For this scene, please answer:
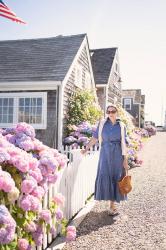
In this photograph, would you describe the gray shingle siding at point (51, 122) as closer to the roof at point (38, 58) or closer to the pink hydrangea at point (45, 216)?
the roof at point (38, 58)

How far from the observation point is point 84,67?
1888 centimetres

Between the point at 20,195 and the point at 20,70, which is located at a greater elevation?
the point at 20,70

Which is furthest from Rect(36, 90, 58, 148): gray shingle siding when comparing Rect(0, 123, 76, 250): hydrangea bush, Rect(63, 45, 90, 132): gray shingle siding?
Rect(0, 123, 76, 250): hydrangea bush

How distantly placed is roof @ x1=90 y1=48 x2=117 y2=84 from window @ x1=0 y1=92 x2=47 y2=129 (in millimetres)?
9654

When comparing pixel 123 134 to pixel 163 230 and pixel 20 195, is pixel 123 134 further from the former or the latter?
pixel 20 195

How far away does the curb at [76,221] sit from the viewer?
4324 mm

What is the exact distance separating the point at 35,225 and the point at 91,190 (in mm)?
4299

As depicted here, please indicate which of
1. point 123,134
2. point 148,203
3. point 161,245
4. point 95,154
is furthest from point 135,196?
point 161,245

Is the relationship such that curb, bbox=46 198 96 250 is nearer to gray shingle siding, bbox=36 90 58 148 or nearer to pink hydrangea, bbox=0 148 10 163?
pink hydrangea, bbox=0 148 10 163

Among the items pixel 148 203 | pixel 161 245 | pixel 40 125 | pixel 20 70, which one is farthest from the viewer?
pixel 20 70

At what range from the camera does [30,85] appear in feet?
48.5

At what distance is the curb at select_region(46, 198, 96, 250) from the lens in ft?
14.2

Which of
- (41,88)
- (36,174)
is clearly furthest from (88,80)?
(36,174)

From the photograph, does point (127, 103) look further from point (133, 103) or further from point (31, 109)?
point (31, 109)
